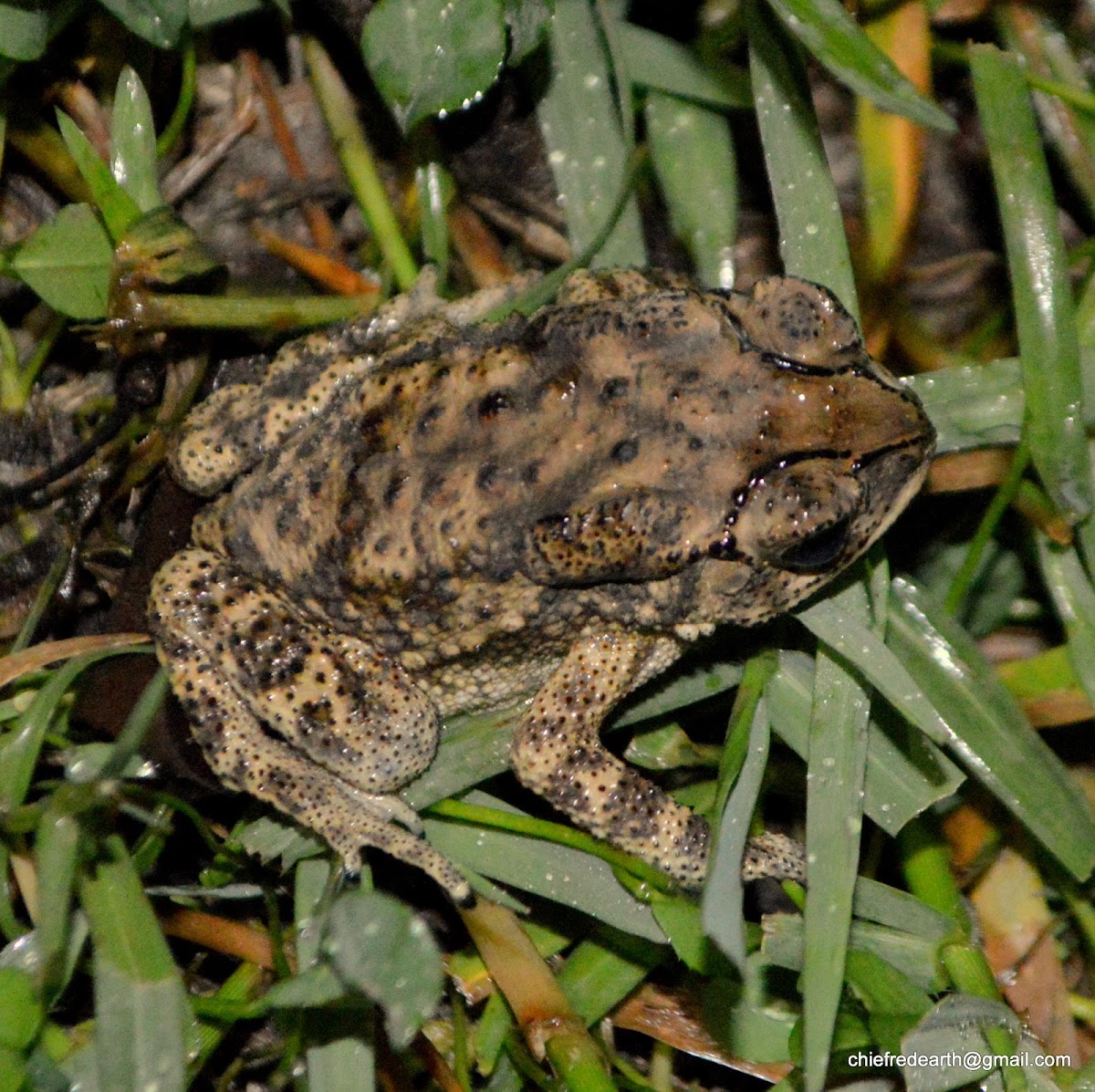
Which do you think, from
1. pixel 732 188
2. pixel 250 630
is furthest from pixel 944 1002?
pixel 732 188

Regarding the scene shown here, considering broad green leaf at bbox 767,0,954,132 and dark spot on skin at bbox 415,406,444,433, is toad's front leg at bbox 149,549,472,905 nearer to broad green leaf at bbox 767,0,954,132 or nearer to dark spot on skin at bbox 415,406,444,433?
dark spot on skin at bbox 415,406,444,433

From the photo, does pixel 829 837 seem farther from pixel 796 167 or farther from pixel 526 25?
pixel 526 25

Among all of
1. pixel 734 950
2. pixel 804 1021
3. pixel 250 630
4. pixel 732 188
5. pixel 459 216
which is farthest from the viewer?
pixel 459 216

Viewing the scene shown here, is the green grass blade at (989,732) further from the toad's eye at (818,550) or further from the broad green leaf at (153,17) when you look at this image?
the broad green leaf at (153,17)

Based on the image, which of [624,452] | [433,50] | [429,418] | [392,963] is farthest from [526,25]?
[392,963]

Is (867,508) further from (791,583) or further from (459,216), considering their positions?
(459,216)

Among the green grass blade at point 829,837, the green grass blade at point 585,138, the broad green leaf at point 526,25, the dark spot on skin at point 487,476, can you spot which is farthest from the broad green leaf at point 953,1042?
the broad green leaf at point 526,25
